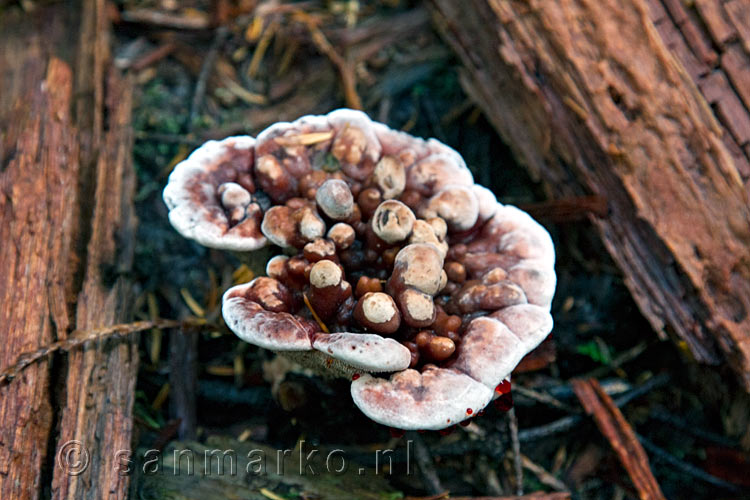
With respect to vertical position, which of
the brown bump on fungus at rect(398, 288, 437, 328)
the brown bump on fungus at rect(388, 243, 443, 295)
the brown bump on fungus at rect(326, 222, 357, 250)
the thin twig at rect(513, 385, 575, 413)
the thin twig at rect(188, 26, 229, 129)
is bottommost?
the thin twig at rect(513, 385, 575, 413)

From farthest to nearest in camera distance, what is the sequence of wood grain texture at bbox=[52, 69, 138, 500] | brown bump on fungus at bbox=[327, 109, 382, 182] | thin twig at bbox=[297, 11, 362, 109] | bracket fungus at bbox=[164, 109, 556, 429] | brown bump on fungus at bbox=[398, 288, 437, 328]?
thin twig at bbox=[297, 11, 362, 109] < brown bump on fungus at bbox=[327, 109, 382, 182] < wood grain texture at bbox=[52, 69, 138, 500] < brown bump on fungus at bbox=[398, 288, 437, 328] < bracket fungus at bbox=[164, 109, 556, 429]

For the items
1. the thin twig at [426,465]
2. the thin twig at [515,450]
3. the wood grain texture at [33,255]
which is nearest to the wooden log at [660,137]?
the thin twig at [515,450]

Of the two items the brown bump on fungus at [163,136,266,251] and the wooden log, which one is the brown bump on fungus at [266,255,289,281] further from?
the wooden log

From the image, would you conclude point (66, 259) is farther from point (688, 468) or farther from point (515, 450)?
point (688, 468)

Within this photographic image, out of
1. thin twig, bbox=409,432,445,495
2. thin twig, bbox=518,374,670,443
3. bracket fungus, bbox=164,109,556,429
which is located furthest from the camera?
thin twig, bbox=518,374,670,443

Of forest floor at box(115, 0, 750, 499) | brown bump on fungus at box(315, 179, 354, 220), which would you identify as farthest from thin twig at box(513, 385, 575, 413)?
brown bump on fungus at box(315, 179, 354, 220)

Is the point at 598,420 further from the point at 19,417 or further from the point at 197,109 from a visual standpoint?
the point at 197,109
